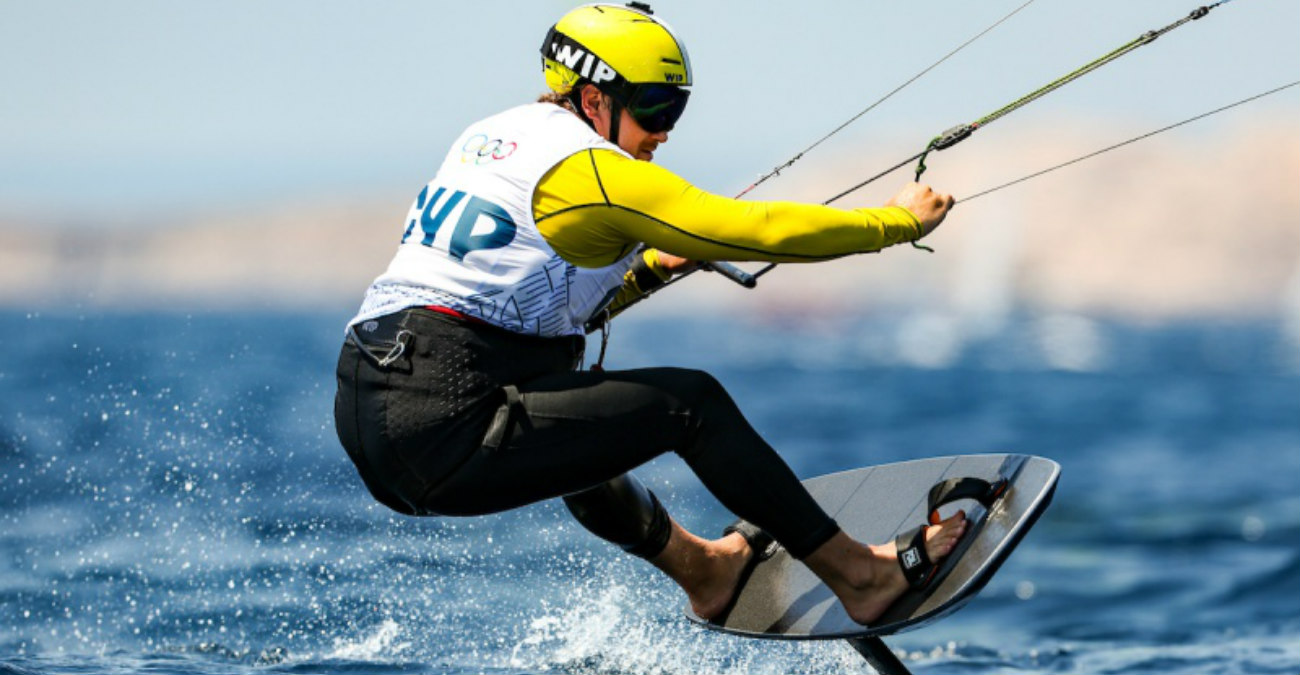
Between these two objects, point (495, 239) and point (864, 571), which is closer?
point (495, 239)

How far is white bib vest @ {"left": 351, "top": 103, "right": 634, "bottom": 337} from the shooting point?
478 cm

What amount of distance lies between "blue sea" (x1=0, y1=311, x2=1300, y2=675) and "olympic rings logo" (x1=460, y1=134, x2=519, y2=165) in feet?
6.96

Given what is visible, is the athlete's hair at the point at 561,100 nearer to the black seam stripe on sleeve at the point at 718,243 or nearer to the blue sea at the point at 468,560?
the black seam stripe on sleeve at the point at 718,243

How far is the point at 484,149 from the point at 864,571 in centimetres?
159

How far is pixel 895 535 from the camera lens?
18.9 ft

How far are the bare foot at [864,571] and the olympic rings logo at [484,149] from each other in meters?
1.41

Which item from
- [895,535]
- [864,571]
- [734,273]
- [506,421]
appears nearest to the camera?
[506,421]

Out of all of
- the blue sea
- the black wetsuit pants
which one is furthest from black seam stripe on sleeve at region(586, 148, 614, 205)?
the blue sea

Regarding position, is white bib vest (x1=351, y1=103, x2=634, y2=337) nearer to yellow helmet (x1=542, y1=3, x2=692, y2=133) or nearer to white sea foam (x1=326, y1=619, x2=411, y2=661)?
yellow helmet (x1=542, y1=3, x2=692, y2=133)

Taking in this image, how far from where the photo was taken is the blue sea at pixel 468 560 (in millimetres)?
6809

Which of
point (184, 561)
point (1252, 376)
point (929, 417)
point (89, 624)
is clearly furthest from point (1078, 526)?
point (1252, 376)

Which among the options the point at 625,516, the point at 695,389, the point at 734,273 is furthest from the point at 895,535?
the point at 695,389

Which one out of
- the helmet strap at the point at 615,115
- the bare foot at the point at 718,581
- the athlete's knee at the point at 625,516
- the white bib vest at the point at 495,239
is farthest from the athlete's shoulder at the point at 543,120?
the bare foot at the point at 718,581

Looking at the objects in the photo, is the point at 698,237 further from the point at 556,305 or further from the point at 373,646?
the point at 373,646
